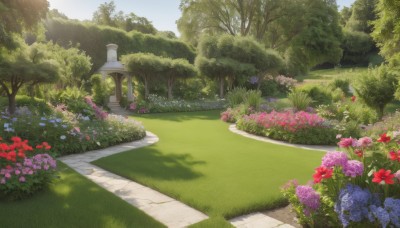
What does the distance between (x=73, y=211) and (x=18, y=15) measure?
6413 millimetres

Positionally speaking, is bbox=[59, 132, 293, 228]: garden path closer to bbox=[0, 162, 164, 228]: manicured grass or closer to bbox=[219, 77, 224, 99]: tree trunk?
bbox=[0, 162, 164, 228]: manicured grass

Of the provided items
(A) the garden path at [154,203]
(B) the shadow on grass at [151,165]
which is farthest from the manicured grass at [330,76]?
(A) the garden path at [154,203]

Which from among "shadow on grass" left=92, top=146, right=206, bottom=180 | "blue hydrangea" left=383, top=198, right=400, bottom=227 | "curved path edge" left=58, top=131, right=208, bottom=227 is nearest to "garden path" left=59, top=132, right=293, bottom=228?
"curved path edge" left=58, top=131, right=208, bottom=227

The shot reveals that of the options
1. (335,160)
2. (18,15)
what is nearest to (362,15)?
(18,15)

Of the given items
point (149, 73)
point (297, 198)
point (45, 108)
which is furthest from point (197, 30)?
point (297, 198)

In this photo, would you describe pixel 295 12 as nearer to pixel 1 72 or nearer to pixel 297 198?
pixel 1 72

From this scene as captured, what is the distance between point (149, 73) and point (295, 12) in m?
18.0

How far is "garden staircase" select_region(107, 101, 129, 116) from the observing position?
1803 cm

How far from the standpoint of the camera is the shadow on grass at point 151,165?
5.72 m

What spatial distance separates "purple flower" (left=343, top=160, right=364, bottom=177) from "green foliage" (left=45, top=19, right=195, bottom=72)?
20070 millimetres

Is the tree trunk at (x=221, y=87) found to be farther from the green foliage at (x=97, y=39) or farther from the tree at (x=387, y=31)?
Answer: the tree at (x=387, y=31)

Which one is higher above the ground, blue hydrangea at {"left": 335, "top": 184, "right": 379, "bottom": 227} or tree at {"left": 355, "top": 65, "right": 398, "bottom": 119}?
tree at {"left": 355, "top": 65, "right": 398, "bottom": 119}

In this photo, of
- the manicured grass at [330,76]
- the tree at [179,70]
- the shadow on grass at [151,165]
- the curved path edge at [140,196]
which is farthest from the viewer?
the manicured grass at [330,76]

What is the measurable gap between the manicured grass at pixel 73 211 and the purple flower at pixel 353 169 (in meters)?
2.13
